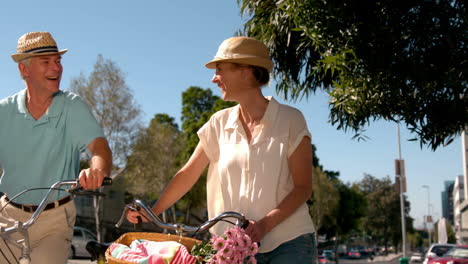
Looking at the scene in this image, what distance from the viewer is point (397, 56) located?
6859mm

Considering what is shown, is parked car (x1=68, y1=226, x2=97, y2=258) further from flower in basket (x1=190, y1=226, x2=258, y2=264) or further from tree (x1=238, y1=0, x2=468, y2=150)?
flower in basket (x1=190, y1=226, x2=258, y2=264)

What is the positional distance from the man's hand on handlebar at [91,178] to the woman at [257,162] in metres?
0.39

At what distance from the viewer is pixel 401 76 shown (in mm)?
6969

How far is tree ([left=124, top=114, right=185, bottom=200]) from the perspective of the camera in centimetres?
3244

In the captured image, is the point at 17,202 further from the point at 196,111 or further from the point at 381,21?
the point at 196,111

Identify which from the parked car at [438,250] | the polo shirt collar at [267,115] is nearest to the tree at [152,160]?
the parked car at [438,250]

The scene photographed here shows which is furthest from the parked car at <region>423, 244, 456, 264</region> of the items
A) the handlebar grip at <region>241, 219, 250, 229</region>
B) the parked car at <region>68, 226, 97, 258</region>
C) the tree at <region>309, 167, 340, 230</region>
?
the tree at <region>309, 167, 340, 230</region>

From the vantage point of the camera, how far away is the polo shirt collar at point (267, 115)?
301 centimetres

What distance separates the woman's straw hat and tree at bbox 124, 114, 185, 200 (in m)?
29.1

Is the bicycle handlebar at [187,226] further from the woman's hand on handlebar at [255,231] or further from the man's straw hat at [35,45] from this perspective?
the man's straw hat at [35,45]

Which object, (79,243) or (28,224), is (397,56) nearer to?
(28,224)

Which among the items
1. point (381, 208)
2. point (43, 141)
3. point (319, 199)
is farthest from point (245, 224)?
point (381, 208)

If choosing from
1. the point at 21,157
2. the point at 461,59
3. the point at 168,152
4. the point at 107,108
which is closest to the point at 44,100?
the point at 21,157

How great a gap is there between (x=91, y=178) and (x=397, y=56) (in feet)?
17.0
